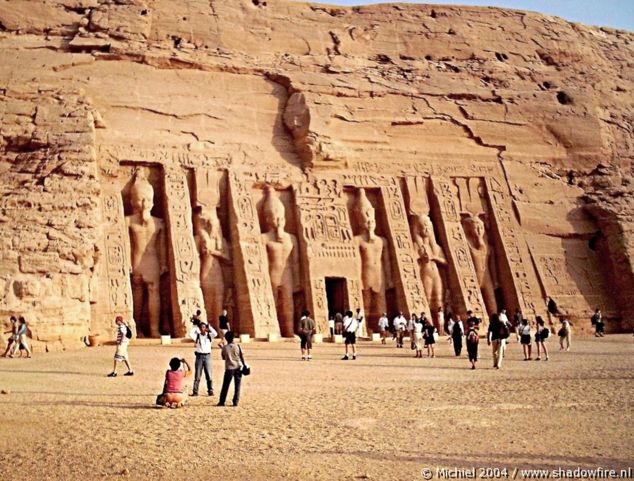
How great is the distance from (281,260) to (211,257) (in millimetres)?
1941

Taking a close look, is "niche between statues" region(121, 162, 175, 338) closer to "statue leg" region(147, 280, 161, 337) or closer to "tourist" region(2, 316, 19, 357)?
"statue leg" region(147, 280, 161, 337)

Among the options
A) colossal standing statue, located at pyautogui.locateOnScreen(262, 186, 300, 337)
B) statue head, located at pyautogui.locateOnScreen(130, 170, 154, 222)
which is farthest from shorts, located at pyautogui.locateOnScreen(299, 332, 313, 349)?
statue head, located at pyautogui.locateOnScreen(130, 170, 154, 222)

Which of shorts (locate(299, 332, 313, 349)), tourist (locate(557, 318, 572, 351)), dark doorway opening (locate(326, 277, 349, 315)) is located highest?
dark doorway opening (locate(326, 277, 349, 315))

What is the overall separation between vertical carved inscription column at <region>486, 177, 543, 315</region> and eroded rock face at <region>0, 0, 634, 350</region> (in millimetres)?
69

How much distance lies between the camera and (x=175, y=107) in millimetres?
20031

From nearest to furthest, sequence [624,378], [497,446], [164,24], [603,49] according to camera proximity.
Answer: [497,446] → [624,378] → [164,24] → [603,49]

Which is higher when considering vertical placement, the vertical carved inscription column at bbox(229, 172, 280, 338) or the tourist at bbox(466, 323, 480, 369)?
the vertical carved inscription column at bbox(229, 172, 280, 338)

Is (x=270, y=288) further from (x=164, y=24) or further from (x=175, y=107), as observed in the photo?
(x=164, y=24)

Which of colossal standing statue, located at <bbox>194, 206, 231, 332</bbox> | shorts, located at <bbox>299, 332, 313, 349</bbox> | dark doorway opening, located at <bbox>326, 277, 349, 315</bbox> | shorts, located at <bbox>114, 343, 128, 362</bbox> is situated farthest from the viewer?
dark doorway opening, located at <bbox>326, 277, 349, 315</bbox>

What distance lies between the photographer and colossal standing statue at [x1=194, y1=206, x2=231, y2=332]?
18.4 meters

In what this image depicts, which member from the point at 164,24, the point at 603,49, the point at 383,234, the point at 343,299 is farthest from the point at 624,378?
the point at 603,49

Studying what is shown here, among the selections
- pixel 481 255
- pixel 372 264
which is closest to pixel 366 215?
pixel 372 264

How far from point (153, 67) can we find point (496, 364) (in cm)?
1367

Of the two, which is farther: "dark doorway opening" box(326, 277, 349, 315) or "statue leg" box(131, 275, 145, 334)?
"dark doorway opening" box(326, 277, 349, 315)
